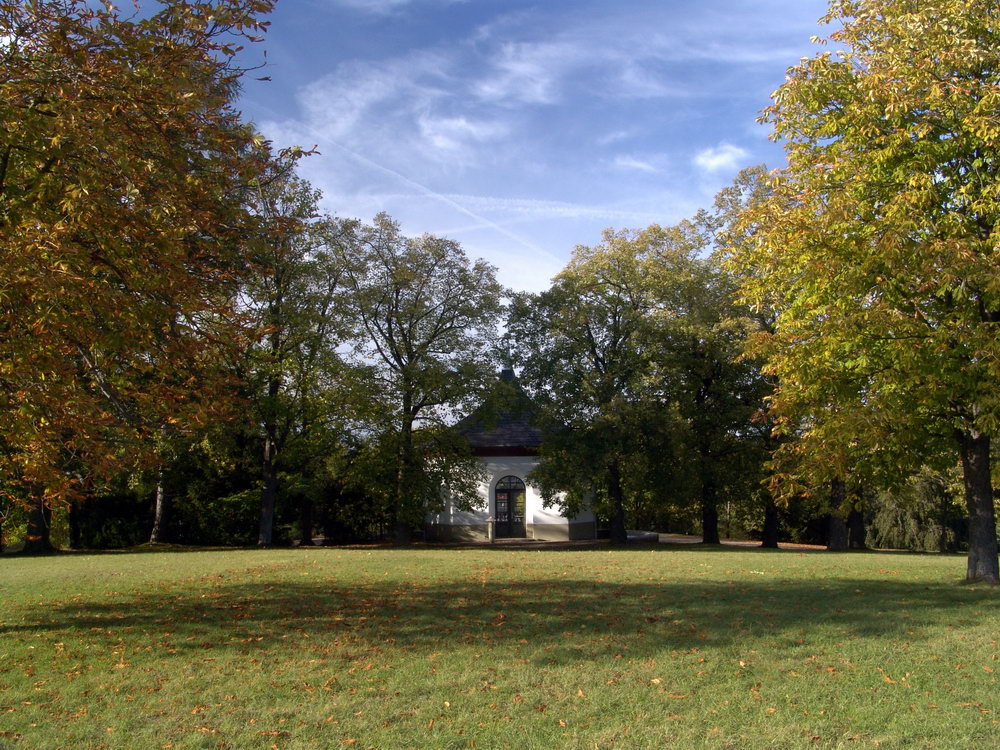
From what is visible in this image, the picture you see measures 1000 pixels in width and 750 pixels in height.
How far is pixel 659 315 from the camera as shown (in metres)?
29.9

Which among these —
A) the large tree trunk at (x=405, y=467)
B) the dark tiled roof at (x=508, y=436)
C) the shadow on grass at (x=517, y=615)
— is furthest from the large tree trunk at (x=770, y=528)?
the shadow on grass at (x=517, y=615)

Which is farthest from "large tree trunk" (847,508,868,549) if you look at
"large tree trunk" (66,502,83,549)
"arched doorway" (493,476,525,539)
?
"large tree trunk" (66,502,83,549)

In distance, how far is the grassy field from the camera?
5.64 m

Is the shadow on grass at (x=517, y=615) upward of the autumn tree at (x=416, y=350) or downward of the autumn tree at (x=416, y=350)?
downward

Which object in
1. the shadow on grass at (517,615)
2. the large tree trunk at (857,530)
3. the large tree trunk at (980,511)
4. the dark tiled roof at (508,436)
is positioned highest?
the dark tiled roof at (508,436)

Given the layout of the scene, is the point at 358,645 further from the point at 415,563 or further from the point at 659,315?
the point at 659,315

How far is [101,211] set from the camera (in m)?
8.32

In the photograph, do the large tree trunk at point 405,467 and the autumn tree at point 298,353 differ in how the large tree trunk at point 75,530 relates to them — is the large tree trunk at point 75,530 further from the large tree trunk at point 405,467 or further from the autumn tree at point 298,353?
the large tree trunk at point 405,467

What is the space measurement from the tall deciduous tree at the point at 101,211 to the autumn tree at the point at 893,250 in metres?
8.62

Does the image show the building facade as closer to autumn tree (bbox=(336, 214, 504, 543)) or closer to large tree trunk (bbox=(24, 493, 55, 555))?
autumn tree (bbox=(336, 214, 504, 543))

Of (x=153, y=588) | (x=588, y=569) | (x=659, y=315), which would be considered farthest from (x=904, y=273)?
(x=659, y=315)

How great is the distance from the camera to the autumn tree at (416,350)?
29875 millimetres

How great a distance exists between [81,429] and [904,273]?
36.2 feet

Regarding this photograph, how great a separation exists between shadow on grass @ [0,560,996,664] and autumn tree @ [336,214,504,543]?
1662 cm
